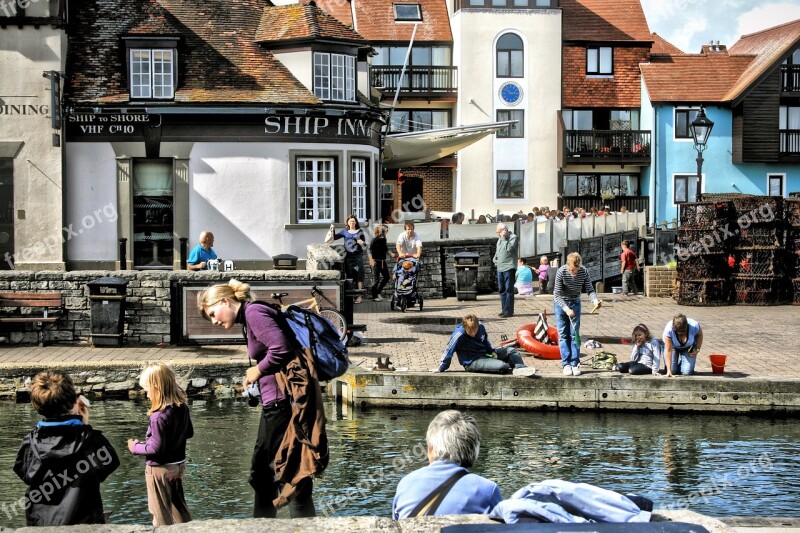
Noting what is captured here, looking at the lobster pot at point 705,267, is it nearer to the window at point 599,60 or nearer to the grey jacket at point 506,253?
the grey jacket at point 506,253

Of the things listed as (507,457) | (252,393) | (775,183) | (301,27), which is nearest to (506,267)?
(301,27)

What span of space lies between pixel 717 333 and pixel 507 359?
20.9 feet

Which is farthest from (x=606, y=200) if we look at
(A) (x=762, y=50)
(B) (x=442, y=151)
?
(B) (x=442, y=151)

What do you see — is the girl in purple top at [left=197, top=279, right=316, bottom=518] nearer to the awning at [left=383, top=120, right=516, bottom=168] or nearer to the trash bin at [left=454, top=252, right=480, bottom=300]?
the trash bin at [left=454, top=252, right=480, bottom=300]

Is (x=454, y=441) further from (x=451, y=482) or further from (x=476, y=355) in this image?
(x=476, y=355)

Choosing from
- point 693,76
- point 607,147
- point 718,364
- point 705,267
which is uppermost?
point 693,76

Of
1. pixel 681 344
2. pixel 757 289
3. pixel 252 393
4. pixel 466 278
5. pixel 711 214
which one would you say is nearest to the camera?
pixel 252 393

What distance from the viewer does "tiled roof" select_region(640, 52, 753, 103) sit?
48812mm

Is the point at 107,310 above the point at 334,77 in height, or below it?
below

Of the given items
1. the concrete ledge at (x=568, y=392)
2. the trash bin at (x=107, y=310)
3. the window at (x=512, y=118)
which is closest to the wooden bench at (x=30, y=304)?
the trash bin at (x=107, y=310)

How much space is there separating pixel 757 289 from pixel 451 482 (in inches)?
831

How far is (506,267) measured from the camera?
23938 millimetres

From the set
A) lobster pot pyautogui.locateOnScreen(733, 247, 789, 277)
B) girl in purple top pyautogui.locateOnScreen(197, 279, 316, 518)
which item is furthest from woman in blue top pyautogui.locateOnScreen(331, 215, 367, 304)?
girl in purple top pyautogui.locateOnScreen(197, 279, 316, 518)

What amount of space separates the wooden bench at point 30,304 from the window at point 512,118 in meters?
32.8
